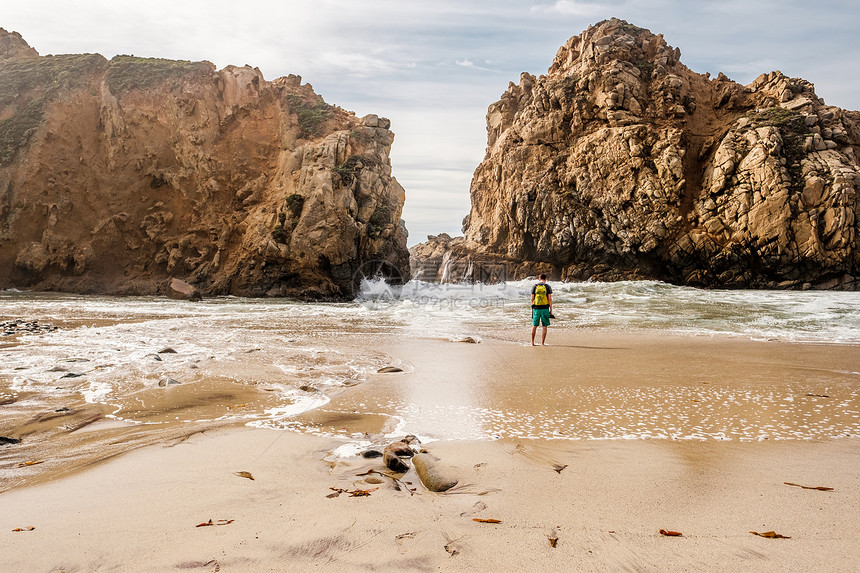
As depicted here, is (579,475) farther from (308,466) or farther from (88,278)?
(88,278)

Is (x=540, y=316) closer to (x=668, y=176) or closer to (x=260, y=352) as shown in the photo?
(x=260, y=352)

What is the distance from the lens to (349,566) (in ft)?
5.42

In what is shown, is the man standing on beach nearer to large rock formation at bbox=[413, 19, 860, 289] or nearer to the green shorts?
the green shorts

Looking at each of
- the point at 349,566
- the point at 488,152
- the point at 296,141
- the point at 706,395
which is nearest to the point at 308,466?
the point at 349,566

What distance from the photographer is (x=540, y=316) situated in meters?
8.91

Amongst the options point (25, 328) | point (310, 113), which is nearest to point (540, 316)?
point (25, 328)

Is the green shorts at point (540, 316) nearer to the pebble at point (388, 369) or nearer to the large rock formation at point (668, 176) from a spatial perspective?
the pebble at point (388, 369)

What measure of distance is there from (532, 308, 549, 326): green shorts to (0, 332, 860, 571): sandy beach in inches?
177

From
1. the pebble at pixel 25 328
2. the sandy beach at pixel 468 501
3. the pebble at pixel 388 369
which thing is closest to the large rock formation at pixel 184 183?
the pebble at pixel 25 328

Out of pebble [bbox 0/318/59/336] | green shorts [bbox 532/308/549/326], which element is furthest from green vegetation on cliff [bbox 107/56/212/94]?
green shorts [bbox 532/308/549/326]

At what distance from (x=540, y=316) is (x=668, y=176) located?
24610mm

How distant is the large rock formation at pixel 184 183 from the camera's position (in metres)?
22.3

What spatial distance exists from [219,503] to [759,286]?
97.0 feet

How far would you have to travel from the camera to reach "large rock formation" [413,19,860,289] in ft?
81.7
